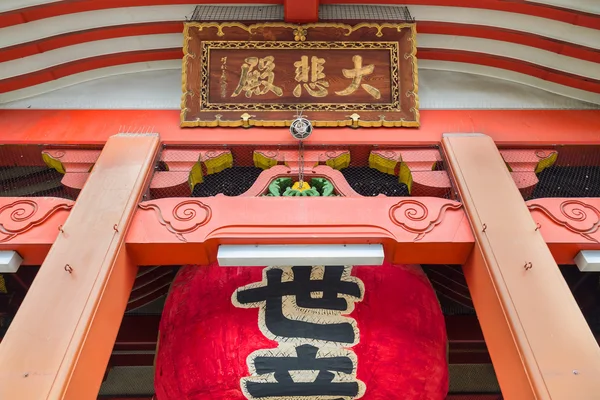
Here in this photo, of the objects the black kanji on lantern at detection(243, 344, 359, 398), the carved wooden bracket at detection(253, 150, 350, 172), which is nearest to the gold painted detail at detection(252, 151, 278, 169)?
the carved wooden bracket at detection(253, 150, 350, 172)

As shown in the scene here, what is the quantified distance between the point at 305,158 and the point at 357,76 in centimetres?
102

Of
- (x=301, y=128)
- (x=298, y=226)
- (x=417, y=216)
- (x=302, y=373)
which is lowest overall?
(x=302, y=373)

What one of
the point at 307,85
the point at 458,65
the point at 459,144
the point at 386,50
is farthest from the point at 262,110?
the point at 458,65

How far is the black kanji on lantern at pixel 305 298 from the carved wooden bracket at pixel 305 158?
120 centimetres

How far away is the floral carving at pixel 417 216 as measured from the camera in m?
3.95

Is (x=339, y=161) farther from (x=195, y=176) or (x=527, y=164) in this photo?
(x=527, y=164)

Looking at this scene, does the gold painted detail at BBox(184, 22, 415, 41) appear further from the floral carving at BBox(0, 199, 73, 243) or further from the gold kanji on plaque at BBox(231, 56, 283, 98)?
the floral carving at BBox(0, 199, 73, 243)

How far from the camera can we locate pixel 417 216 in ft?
13.2

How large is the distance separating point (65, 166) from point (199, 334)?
7.40 ft

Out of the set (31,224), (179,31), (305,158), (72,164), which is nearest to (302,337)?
(305,158)

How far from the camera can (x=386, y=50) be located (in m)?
5.16

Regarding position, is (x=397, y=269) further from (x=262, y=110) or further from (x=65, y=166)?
(x=65, y=166)

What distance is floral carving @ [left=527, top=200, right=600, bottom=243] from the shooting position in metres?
3.94

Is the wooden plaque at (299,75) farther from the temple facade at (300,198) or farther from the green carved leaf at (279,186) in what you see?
the green carved leaf at (279,186)
